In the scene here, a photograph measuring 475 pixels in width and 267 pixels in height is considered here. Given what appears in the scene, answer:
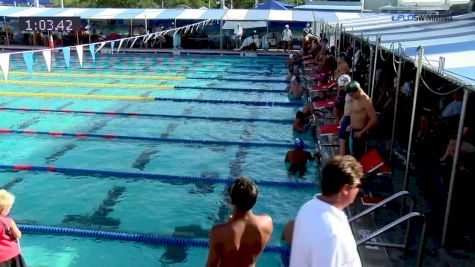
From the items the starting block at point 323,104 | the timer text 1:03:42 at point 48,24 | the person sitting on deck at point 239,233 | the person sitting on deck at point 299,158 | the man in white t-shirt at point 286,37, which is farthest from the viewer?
the man in white t-shirt at point 286,37

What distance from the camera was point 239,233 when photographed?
283 cm

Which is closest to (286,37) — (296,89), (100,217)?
(296,89)

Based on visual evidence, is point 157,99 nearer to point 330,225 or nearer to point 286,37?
point 330,225

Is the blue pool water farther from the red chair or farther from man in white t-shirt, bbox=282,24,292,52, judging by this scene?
man in white t-shirt, bbox=282,24,292,52

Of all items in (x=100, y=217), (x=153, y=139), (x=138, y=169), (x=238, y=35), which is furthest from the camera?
(x=238, y=35)

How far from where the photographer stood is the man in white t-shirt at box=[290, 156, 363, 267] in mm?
2146

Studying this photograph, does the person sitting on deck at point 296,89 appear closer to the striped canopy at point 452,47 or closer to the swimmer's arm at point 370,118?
the striped canopy at point 452,47

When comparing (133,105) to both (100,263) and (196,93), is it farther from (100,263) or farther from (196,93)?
(100,263)

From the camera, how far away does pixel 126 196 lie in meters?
7.07

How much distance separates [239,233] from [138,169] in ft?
18.4

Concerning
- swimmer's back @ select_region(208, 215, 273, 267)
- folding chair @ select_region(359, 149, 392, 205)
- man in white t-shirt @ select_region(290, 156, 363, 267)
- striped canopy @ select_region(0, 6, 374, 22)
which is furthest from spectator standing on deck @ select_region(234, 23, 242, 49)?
man in white t-shirt @ select_region(290, 156, 363, 267)

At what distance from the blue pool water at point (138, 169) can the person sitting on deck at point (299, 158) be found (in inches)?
8.0

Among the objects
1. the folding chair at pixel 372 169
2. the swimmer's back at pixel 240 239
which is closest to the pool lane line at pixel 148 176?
the folding chair at pixel 372 169

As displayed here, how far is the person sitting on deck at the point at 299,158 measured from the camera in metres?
7.59
